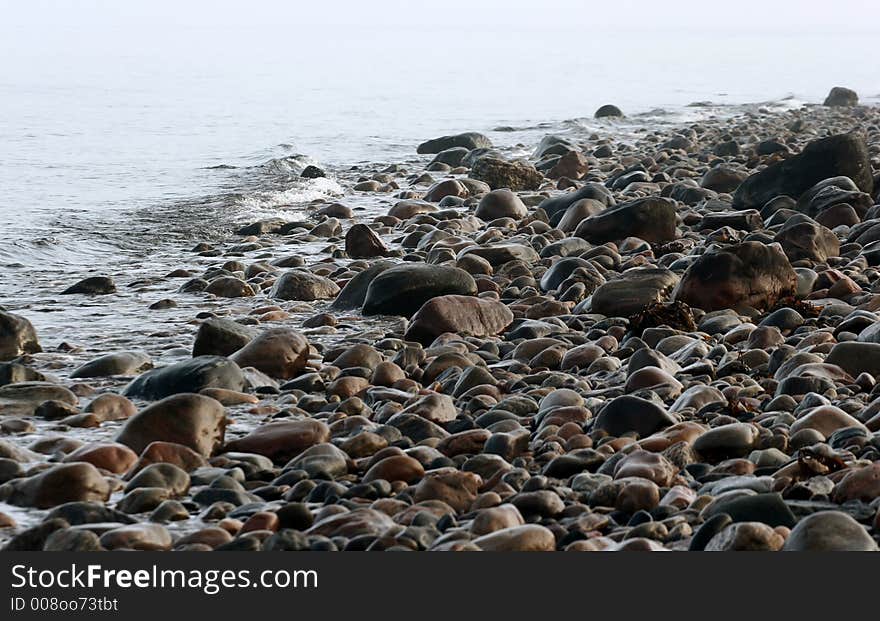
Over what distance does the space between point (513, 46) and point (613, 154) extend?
3930 cm

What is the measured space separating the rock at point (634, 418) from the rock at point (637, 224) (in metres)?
3.63

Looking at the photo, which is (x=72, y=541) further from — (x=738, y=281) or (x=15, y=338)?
(x=738, y=281)

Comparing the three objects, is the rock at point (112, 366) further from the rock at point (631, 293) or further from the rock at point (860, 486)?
the rock at point (860, 486)

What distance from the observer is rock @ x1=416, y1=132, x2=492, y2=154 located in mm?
15220

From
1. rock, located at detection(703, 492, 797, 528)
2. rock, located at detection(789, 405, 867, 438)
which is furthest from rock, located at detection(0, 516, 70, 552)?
rock, located at detection(789, 405, 867, 438)

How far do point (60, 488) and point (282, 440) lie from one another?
0.81 metres

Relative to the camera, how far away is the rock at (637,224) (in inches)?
291

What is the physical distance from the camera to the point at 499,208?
9.15 meters

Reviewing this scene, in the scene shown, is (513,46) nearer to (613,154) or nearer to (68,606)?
(613,154)

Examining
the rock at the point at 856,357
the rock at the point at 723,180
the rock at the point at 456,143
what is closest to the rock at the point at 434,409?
the rock at the point at 856,357

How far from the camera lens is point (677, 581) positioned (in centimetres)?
271

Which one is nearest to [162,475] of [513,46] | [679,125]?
[679,125]

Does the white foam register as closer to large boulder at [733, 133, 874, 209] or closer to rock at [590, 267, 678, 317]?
large boulder at [733, 133, 874, 209]

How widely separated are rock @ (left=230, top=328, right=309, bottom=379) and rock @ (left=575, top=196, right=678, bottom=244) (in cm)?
299
